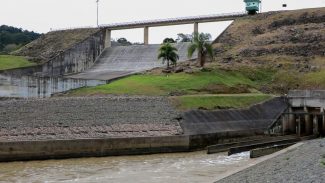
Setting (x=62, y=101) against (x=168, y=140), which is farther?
(x=62, y=101)

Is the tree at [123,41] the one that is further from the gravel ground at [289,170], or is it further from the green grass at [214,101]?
the gravel ground at [289,170]

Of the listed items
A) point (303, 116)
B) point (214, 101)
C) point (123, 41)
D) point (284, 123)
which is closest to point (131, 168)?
point (214, 101)

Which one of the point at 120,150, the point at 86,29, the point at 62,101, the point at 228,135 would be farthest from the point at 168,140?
the point at 86,29

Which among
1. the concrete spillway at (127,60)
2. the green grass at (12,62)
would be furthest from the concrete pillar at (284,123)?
the green grass at (12,62)

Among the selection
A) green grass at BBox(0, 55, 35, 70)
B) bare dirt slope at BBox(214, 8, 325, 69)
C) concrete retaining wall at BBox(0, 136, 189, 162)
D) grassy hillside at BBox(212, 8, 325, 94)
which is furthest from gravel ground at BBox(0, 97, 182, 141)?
bare dirt slope at BBox(214, 8, 325, 69)

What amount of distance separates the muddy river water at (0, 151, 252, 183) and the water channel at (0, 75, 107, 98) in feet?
50.1

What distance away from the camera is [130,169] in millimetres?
29656

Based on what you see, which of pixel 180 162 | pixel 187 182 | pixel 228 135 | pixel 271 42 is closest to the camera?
pixel 187 182

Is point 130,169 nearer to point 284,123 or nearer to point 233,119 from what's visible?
point 233,119

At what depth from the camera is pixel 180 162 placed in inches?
1273

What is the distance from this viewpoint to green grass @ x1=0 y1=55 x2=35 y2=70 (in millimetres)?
62972

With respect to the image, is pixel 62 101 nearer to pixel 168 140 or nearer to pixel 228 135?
pixel 168 140

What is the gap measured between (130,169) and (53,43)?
54819 millimetres

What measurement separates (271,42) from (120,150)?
38.9 meters
